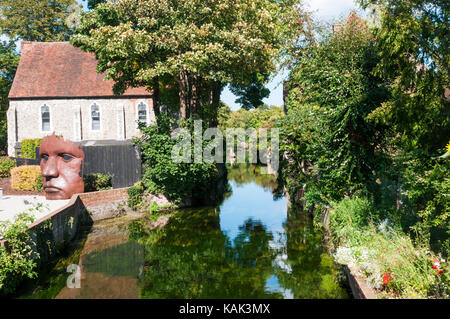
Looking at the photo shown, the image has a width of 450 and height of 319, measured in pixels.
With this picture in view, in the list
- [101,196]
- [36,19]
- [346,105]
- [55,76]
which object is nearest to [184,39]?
[101,196]

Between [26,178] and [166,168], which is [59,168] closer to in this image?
[166,168]

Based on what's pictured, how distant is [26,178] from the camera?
63.0 ft

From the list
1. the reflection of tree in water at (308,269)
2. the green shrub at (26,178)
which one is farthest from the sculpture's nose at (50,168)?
the reflection of tree in water at (308,269)

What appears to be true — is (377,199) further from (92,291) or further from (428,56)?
(92,291)

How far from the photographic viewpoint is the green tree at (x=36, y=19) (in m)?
37.1

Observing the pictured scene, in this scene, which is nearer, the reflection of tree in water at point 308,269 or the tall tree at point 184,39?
the reflection of tree in water at point 308,269

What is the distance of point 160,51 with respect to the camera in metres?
17.6

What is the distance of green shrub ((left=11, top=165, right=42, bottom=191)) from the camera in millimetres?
19031

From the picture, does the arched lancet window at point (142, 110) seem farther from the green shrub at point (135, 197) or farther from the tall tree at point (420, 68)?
the tall tree at point (420, 68)

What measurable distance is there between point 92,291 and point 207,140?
34.2 ft

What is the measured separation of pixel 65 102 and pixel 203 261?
26.0 metres

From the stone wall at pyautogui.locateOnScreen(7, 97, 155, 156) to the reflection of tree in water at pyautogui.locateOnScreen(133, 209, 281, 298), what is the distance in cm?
1985

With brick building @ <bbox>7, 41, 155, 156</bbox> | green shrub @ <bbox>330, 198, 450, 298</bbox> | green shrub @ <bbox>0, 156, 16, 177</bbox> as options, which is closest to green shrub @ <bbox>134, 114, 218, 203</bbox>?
green shrub @ <bbox>330, 198, 450, 298</bbox>

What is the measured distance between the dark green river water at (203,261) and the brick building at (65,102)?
1842 cm
